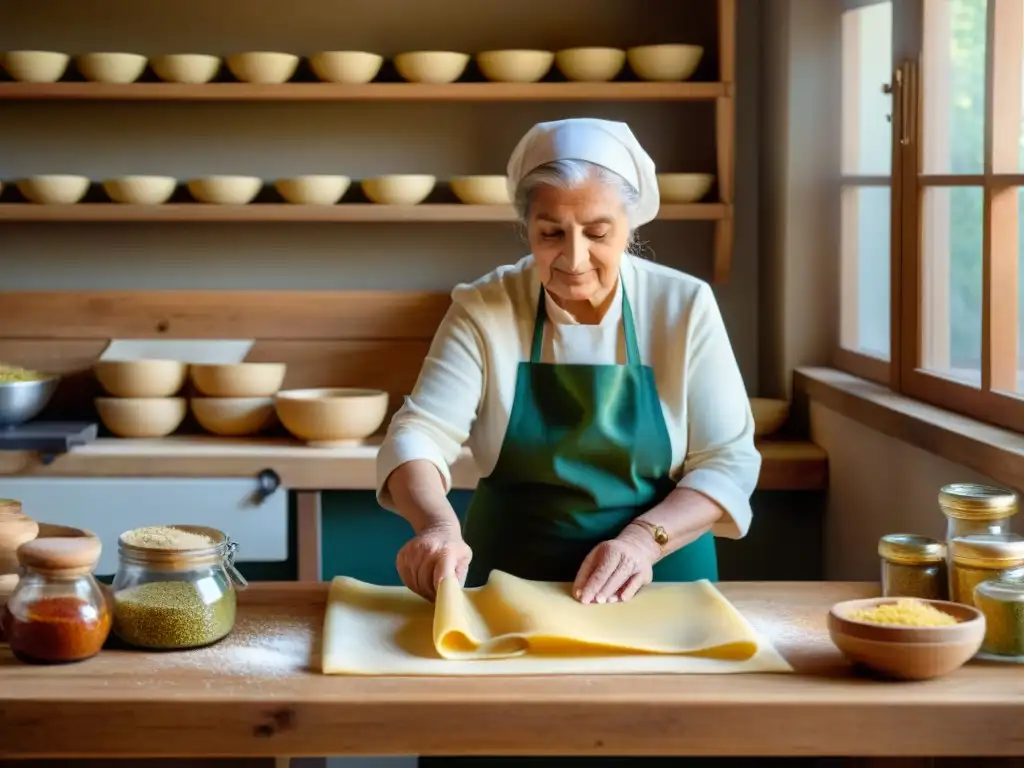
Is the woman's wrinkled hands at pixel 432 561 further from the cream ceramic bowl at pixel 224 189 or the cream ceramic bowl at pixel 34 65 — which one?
the cream ceramic bowl at pixel 34 65

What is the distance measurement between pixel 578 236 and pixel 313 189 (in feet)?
5.85

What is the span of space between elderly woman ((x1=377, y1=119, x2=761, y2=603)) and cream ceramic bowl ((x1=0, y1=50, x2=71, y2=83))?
1.95 m

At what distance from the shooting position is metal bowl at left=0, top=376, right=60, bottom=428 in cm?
337

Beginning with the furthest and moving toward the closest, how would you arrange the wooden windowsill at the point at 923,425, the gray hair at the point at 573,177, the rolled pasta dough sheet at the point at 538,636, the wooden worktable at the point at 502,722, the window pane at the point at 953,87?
the window pane at the point at 953,87
the wooden windowsill at the point at 923,425
the gray hair at the point at 573,177
the rolled pasta dough sheet at the point at 538,636
the wooden worktable at the point at 502,722

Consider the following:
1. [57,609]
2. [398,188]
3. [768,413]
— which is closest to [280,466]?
[398,188]

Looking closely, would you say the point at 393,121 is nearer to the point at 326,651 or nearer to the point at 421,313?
the point at 421,313

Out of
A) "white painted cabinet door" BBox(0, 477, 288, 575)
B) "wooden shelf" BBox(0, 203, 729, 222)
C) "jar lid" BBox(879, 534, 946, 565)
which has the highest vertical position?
"wooden shelf" BBox(0, 203, 729, 222)

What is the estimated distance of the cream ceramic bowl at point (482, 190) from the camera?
11.6ft

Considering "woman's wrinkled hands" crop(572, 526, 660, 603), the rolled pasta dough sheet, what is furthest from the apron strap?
the rolled pasta dough sheet

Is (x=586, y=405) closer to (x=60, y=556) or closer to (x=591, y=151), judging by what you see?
(x=591, y=151)

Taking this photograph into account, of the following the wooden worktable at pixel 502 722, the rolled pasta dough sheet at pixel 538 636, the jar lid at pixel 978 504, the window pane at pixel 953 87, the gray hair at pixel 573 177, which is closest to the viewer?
the wooden worktable at pixel 502 722

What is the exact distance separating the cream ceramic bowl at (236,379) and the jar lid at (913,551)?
2.18 meters

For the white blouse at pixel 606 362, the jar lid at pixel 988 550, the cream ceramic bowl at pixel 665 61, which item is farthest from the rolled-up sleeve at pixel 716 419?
the cream ceramic bowl at pixel 665 61

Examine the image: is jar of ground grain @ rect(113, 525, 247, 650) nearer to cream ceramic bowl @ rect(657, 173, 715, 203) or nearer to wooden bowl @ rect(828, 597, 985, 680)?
wooden bowl @ rect(828, 597, 985, 680)
